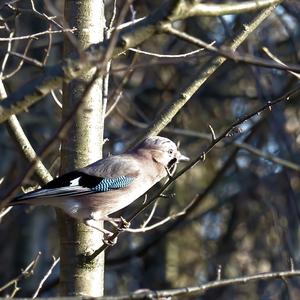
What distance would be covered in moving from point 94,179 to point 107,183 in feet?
1.01

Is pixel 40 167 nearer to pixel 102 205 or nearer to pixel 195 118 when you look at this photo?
pixel 102 205

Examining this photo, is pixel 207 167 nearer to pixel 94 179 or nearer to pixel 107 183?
pixel 107 183

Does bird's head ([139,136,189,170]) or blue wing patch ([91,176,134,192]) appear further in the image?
bird's head ([139,136,189,170])

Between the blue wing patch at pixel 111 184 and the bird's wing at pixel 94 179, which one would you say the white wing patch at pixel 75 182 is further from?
the blue wing patch at pixel 111 184

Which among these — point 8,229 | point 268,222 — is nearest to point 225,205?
point 268,222

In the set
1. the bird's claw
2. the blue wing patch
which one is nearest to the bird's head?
the blue wing patch

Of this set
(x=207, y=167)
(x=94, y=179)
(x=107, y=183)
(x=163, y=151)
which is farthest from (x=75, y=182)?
(x=207, y=167)

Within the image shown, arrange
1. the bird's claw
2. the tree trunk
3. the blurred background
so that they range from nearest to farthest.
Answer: the bird's claw < the tree trunk < the blurred background

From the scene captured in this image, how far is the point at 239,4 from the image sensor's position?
12.0 ft

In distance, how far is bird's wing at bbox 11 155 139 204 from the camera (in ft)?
17.7

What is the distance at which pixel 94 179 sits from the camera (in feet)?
19.4

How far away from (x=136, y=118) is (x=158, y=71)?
1046 mm

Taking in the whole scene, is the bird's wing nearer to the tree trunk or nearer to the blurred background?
the tree trunk

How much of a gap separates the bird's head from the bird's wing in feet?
0.57
